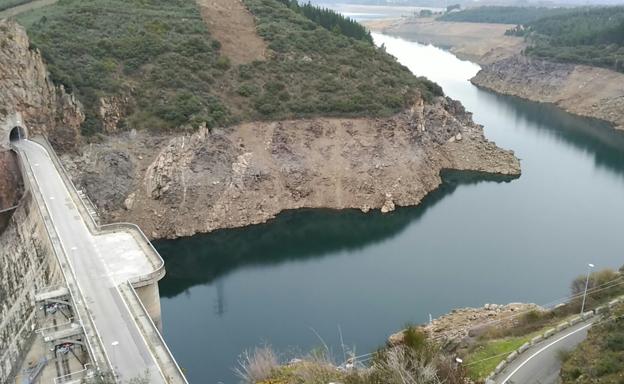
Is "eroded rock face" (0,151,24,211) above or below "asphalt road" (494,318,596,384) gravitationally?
above

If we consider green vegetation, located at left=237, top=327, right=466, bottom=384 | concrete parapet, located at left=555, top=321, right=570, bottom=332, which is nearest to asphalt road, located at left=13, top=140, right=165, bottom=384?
green vegetation, located at left=237, top=327, right=466, bottom=384

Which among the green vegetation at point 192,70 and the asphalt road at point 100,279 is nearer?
the asphalt road at point 100,279

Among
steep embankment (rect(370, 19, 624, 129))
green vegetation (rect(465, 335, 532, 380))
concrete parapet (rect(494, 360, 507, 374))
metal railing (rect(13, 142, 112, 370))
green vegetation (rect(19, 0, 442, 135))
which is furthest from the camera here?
steep embankment (rect(370, 19, 624, 129))

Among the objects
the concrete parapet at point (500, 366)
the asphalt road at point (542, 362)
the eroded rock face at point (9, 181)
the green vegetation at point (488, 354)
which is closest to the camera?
the asphalt road at point (542, 362)

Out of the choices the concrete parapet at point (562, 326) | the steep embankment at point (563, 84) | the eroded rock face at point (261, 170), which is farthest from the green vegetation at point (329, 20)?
the concrete parapet at point (562, 326)

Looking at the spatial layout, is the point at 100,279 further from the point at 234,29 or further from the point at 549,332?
the point at 234,29

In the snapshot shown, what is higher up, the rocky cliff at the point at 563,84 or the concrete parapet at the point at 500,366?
the rocky cliff at the point at 563,84

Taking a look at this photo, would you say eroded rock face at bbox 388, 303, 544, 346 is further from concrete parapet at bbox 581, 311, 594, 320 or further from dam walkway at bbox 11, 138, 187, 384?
dam walkway at bbox 11, 138, 187, 384

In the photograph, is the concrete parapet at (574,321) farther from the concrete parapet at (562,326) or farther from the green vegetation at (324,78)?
the green vegetation at (324,78)
